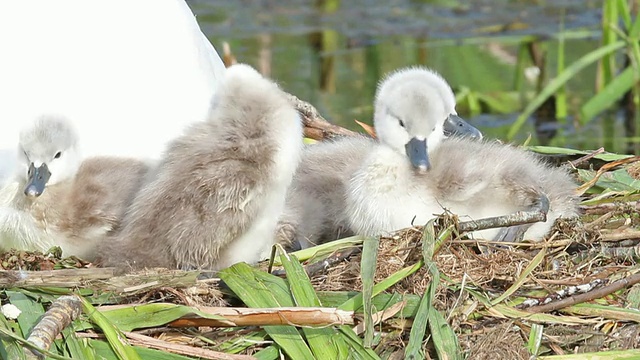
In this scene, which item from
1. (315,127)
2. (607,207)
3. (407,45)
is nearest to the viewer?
(607,207)

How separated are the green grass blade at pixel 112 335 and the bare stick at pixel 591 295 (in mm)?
1029

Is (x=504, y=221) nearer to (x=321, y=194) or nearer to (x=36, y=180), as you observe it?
(x=321, y=194)

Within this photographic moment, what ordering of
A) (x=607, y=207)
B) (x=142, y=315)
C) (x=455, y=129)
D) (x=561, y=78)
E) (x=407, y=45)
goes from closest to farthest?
(x=142, y=315), (x=607, y=207), (x=455, y=129), (x=561, y=78), (x=407, y=45)

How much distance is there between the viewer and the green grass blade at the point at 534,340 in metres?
3.18

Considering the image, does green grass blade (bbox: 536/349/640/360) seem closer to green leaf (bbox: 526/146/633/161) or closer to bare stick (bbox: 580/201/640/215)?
bare stick (bbox: 580/201/640/215)

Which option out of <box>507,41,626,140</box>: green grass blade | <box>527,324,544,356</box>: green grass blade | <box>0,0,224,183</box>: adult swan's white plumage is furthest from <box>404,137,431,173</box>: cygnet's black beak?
<box>507,41,626,140</box>: green grass blade

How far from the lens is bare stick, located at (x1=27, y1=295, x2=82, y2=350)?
9.66ft

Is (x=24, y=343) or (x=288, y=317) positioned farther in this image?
(x=288, y=317)

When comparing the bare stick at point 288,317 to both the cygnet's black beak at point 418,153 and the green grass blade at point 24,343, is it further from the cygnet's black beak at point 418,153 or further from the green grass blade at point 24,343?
the cygnet's black beak at point 418,153

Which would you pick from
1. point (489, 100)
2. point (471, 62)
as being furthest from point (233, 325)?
point (471, 62)

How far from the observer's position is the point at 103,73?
3900 millimetres

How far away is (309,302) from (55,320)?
63 cm

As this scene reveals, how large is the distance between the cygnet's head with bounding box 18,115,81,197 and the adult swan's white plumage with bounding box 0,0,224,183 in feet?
0.32

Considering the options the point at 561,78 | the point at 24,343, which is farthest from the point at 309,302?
the point at 561,78
